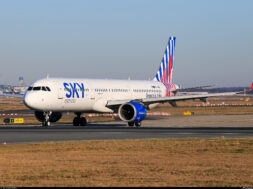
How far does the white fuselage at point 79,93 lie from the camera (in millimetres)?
48500

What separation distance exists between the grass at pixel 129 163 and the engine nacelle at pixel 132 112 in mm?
19994

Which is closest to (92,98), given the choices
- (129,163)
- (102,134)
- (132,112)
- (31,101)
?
(132,112)

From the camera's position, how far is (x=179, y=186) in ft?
50.1

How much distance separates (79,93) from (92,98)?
2.01 meters

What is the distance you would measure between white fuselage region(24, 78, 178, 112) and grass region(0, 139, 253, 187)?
1913 centimetres

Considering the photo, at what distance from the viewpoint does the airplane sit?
48938 mm

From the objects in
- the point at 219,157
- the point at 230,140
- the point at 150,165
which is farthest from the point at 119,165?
the point at 230,140

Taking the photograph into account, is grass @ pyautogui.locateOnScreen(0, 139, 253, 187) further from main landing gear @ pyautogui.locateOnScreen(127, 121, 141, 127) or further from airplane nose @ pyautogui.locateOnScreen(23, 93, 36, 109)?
main landing gear @ pyautogui.locateOnScreen(127, 121, 141, 127)

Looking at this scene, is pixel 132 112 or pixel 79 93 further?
pixel 132 112

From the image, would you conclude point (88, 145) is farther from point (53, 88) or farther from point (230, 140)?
point (53, 88)

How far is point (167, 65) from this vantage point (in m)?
66.2

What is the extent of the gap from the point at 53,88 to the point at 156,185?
114 feet

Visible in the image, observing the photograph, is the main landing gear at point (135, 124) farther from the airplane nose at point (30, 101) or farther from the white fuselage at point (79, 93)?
the airplane nose at point (30, 101)

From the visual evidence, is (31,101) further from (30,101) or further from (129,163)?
(129,163)
